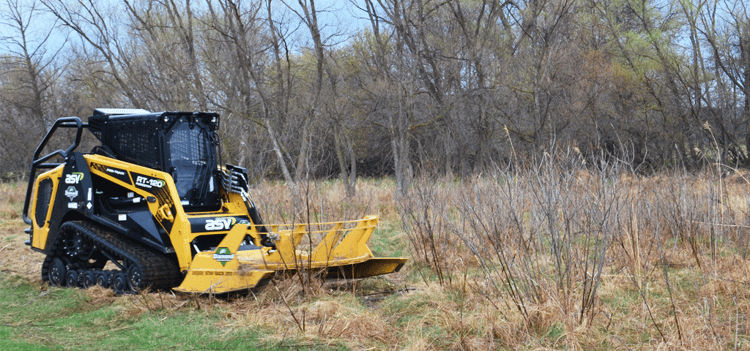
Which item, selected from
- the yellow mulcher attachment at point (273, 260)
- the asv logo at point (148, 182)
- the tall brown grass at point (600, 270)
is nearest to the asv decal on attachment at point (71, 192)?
the asv logo at point (148, 182)

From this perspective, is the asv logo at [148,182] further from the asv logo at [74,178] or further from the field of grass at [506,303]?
the field of grass at [506,303]

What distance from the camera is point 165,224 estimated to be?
21.7 ft

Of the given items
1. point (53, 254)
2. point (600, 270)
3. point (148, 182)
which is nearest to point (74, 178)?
point (53, 254)

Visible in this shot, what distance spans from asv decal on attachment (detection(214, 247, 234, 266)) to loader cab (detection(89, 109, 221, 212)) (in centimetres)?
134

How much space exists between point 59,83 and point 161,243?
2682 cm

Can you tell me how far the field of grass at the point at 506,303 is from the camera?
14.7 feet

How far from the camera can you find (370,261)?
6684 mm

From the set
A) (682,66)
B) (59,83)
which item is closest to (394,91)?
(682,66)

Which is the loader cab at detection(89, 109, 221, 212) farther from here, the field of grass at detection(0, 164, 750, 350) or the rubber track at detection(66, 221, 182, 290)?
the field of grass at detection(0, 164, 750, 350)

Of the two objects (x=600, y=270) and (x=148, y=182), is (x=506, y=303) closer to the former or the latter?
(x=600, y=270)

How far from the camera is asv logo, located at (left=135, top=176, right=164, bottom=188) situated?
673 centimetres

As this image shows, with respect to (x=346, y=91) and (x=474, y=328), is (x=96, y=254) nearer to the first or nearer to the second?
(x=474, y=328)

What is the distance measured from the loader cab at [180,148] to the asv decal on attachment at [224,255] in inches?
52.9

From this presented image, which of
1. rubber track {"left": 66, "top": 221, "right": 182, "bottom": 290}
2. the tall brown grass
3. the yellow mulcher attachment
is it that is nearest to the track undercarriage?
rubber track {"left": 66, "top": 221, "right": 182, "bottom": 290}
